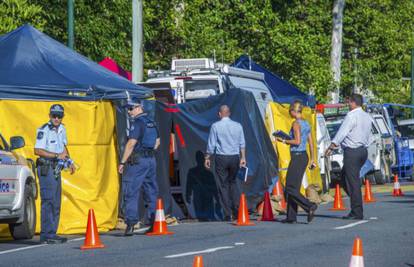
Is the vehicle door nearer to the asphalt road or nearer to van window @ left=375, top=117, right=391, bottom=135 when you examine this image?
the asphalt road

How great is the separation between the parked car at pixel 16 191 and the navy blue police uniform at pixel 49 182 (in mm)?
515

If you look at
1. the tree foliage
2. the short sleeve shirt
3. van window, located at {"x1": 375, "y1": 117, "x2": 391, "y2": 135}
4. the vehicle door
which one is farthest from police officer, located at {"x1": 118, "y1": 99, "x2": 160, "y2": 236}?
van window, located at {"x1": 375, "y1": 117, "x2": 391, "y2": 135}

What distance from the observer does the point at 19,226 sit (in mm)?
16984

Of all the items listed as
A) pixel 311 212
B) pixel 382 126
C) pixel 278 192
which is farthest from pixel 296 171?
pixel 382 126

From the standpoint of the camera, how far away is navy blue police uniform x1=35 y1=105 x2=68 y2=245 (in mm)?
16062

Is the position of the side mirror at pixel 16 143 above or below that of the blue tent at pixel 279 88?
below

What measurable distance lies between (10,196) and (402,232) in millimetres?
5265

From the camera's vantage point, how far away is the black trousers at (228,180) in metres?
19.4

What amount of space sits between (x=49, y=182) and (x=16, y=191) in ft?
2.50

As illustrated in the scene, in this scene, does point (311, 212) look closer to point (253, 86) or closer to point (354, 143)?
point (354, 143)

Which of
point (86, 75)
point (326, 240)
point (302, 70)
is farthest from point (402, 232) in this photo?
point (302, 70)

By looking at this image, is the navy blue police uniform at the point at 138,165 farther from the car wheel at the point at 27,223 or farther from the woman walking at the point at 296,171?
the woman walking at the point at 296,171

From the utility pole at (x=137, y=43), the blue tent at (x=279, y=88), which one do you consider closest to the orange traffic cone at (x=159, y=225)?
the utility pole at (x=137, y=43)

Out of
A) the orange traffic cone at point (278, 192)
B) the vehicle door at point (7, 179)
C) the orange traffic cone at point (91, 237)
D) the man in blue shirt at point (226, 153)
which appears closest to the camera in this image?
the orange traffic cone at point (91, 237)
